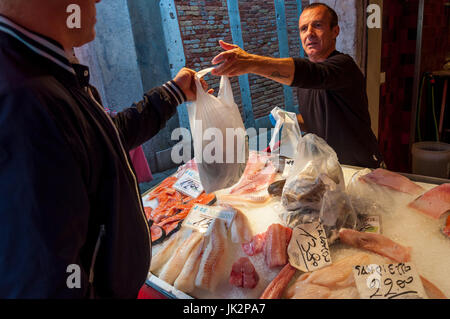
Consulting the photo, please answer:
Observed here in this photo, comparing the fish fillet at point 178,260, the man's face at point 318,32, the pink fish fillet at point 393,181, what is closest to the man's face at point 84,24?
the fish fillet at point 178,260

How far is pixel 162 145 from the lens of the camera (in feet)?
18.4

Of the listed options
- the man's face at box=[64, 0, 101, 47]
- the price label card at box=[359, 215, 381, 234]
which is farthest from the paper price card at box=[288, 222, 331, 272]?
the man's face at box=[64, 0, 101, 47]

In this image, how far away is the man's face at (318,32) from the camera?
2.10 meters

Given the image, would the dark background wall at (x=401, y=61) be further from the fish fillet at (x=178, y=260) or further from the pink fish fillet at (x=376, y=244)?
the fish fillet at (x=178, y=260)

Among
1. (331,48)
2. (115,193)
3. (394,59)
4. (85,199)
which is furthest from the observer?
(394,59)

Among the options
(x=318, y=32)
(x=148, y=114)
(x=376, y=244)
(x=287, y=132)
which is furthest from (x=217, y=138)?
(x=318, y=32)

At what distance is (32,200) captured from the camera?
0.65 meters

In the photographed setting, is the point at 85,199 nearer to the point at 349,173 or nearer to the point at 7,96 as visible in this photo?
the point at 7,96

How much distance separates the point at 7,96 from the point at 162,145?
5034 millimetres

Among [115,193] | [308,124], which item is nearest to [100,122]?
[115,193]

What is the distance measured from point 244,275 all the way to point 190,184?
0.87 m

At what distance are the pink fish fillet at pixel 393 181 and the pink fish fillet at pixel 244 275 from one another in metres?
0.91

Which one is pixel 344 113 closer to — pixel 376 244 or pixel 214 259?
pixel 376 244

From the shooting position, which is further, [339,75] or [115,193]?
[339,75]
